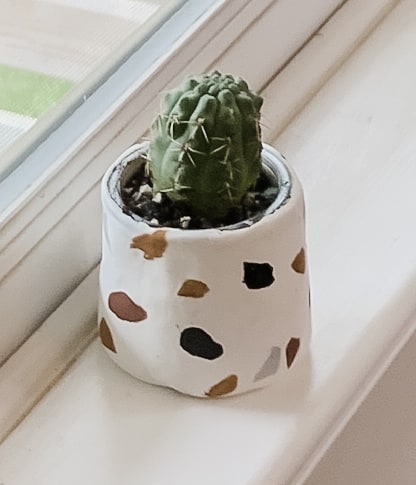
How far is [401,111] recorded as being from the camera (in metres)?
0.98

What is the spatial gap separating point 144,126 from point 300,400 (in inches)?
9.8

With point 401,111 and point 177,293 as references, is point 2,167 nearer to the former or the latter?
point 177,293

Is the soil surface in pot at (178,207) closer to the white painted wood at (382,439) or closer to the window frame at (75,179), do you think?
the window frame at (75,179)

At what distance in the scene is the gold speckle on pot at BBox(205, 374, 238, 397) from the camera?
71 centimetres

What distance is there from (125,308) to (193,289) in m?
0.06

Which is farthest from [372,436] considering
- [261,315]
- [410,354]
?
[261,315]

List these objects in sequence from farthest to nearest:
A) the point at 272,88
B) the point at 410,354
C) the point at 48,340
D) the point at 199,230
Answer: the point at 272,88, the point at 410,354, the point at 48,340, the point at 199,230

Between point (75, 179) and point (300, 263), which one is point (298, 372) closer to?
point (300, 263)

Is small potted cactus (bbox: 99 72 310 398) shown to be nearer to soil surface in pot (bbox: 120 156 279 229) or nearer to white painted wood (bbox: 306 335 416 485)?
soil surface in pot (bbox: 120 156 279 229)

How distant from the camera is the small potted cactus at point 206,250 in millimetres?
641

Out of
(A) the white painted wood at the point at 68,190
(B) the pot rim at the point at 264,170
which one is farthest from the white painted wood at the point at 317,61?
(B) the pot rim at the point at 264,170

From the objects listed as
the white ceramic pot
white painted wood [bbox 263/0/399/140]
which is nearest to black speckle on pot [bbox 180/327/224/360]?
the white ceramic pot

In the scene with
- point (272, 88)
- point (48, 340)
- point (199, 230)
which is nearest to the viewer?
point (199, 230)

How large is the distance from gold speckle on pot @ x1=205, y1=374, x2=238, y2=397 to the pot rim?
11 cm
